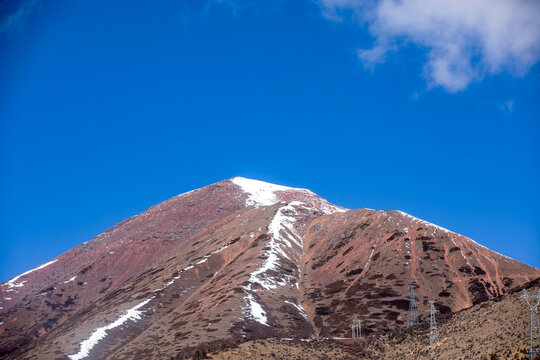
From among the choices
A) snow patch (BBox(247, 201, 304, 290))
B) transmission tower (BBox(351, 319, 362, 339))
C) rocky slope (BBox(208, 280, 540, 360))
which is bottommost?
rocky slope (BBox(208, 280, 540, 360))

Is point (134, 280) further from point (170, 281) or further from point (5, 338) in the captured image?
point (5, 338)

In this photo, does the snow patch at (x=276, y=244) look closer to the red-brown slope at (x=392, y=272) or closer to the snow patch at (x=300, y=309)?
the snow patch at (x=300, y=309)

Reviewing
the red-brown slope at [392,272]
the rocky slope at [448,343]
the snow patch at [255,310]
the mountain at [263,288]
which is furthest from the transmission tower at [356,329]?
the snow patch at [255,310]

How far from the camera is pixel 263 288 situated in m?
117

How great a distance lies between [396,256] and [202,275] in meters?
65.3

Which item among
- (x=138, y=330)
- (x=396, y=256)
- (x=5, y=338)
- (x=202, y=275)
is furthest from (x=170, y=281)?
(x=396, y=256)

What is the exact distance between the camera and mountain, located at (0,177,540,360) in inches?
3804

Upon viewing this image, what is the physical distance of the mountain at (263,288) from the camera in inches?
3804

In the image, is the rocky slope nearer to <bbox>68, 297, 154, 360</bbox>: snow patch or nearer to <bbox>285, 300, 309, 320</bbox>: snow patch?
<bbox>285, 300, 309, 320</bbox>: snow patch

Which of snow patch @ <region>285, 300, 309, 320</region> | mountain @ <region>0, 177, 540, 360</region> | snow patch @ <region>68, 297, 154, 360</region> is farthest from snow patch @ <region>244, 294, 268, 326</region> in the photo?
snow patch @ <region>68, 297, 154, 360</region>

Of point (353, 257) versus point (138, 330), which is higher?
point (353, 257)

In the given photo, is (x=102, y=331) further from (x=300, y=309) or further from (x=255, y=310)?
(x=300, y=309)

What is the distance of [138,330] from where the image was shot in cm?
10569

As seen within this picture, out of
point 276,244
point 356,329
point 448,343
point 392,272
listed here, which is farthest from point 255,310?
point 276,244
